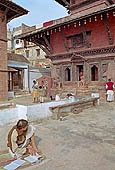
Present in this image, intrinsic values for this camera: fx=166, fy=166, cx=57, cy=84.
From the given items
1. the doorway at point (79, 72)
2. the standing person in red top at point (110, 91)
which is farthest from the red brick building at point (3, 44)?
the standing person in red top at point (110, 91)

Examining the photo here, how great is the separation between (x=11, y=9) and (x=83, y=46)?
6234 mm

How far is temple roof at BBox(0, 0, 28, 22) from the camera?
11330mm

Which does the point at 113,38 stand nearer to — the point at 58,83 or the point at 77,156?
the point at 58,83

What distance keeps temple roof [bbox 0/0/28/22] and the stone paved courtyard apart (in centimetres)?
889

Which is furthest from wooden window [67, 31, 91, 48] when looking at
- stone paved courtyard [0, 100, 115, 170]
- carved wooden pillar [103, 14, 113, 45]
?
stone paved courtyard [0, 100, 115, 170]

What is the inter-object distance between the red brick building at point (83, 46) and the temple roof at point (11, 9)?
2376 mm

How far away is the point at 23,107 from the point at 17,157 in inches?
128

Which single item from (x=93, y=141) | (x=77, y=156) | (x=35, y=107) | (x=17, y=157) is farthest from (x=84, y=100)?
(x=17, y=157)

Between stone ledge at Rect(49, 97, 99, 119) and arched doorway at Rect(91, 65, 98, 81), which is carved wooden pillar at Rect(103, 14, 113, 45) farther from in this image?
stone ledge at Rect(49, 97, 99, 119)

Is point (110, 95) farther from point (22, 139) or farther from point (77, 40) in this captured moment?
point (22, 139)

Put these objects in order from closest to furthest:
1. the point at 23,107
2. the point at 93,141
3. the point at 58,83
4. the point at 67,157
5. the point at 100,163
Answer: the point at 100,163, the point at 67,157, the point at 93,141, the point at 23,107, the point at 58,83

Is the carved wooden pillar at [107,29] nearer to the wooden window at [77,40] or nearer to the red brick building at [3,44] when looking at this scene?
the wooden window at [77,40]

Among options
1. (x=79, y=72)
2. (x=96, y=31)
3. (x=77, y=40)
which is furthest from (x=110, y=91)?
(x=77, y=40)

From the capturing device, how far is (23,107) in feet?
21.1
